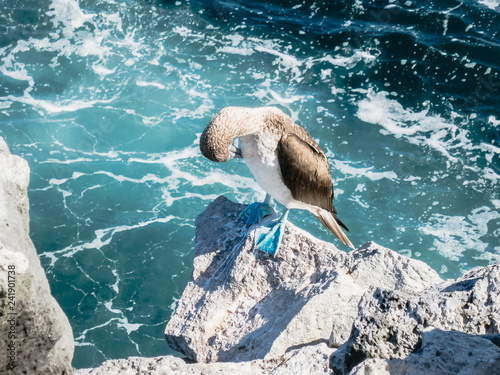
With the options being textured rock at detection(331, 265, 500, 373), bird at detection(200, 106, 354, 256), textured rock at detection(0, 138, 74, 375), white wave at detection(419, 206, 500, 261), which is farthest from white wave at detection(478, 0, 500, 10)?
textured rock at detection(0, 138, 74, 375)

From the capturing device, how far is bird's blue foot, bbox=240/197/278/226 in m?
5.39

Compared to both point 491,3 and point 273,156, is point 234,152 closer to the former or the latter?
point 273,156

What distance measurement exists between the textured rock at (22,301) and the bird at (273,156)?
163 cm

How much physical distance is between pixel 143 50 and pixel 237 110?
7.73 meters

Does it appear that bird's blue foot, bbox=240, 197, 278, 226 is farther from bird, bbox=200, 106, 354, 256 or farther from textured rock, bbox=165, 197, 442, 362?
textured rock, bbox=165, 197, 442, 362

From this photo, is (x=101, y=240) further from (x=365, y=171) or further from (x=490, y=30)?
(x=490, y=30)

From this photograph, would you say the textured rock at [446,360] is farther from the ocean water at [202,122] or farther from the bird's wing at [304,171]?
the ocean water at [202,122]

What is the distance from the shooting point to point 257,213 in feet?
17.9

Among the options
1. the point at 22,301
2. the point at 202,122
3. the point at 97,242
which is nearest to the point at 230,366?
the point at 22,301

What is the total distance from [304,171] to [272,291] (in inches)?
47.3

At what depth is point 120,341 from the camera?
23.1ft

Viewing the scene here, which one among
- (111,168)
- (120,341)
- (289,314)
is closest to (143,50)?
(111,168)

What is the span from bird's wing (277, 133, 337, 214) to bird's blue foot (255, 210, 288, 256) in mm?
357

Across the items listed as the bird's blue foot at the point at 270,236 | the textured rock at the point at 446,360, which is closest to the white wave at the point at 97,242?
the bird's blue foot at the point at 270,236
